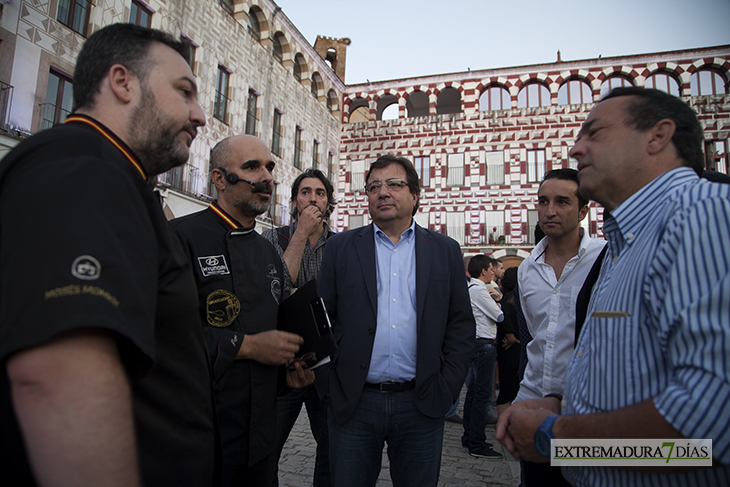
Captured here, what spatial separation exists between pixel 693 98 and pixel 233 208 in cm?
3101

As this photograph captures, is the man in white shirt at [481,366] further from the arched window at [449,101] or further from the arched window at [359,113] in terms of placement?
the arched window at [359,113]

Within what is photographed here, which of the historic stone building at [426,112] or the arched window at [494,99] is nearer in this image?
the historic stone building at [426,112]

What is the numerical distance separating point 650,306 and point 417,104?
33220 millimetres

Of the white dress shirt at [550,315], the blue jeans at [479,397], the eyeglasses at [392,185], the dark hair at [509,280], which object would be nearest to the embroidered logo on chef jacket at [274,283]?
the eyeglasses at [392,185]

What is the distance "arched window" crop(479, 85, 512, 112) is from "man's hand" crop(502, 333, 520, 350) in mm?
24291

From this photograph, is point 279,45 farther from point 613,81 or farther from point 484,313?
point 484,313

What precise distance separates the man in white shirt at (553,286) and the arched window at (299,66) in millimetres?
23409

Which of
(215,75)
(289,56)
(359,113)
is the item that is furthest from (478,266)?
(359,113)

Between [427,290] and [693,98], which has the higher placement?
[693,98]

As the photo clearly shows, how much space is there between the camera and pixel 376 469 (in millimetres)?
2799

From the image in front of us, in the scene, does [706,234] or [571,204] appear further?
[571,204]

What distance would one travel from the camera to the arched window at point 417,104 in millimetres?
31734

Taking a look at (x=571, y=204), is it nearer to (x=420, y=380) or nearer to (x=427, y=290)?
(x=427, y=290)

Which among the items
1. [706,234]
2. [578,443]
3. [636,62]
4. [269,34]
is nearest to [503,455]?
[578,443]
